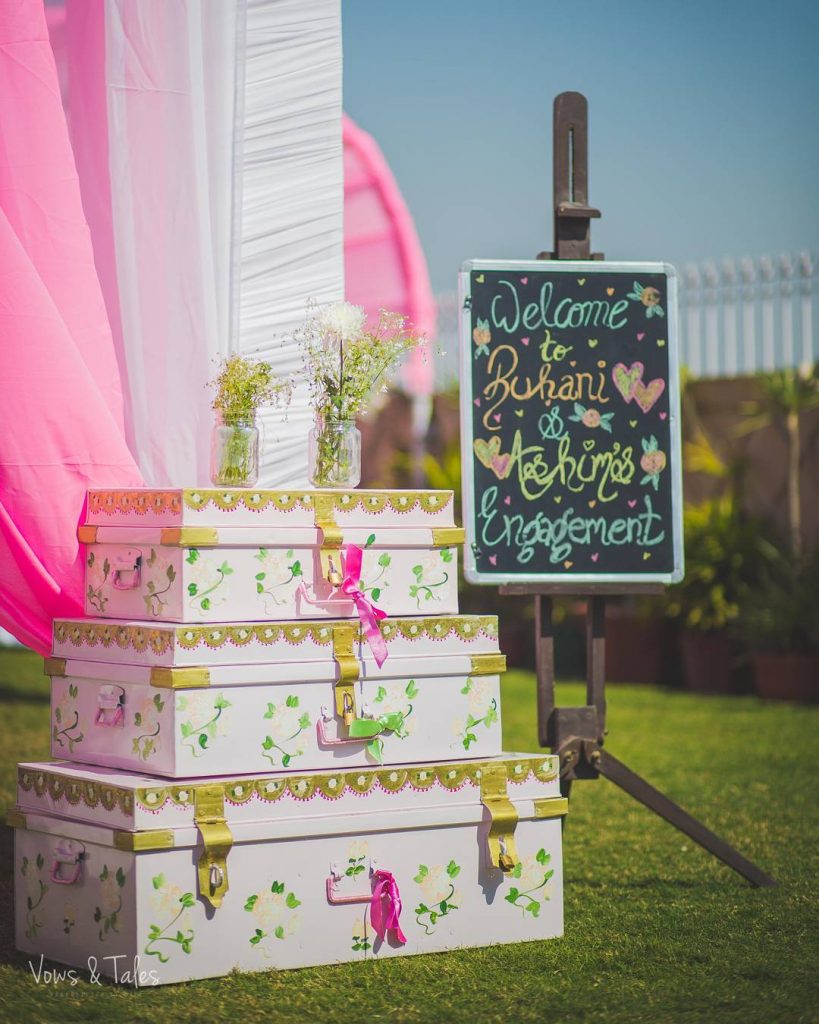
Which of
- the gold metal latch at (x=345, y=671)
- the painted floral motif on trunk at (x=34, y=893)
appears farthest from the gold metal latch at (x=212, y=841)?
the painted floral motif on trunk at (x=34, y=893)

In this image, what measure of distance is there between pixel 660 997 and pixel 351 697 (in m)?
0.85

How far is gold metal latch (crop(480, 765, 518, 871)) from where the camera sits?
313 cm

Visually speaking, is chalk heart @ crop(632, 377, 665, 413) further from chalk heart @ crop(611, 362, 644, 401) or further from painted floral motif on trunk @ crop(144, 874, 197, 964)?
painted floral motif on trunk @ crop(144, 874, 197, 964)

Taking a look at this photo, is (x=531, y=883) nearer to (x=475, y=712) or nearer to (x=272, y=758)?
(x=475, y=712)

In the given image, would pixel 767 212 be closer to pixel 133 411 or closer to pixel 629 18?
pixel 629 18

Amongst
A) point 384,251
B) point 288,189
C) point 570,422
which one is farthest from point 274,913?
point 384,251

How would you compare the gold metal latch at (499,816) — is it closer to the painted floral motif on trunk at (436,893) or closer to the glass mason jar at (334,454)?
the painted floral motif on trunk at (436,893)

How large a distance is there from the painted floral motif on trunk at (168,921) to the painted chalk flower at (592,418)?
5.20 feet

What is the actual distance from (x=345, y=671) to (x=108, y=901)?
650mm

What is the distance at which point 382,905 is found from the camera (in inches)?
120

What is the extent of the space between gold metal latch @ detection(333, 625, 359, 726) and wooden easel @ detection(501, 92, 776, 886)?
2.02 ft

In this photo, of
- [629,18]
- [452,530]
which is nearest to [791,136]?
[629,18]

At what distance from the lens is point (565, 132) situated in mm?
3764

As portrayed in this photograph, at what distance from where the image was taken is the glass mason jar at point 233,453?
3.16 metres
